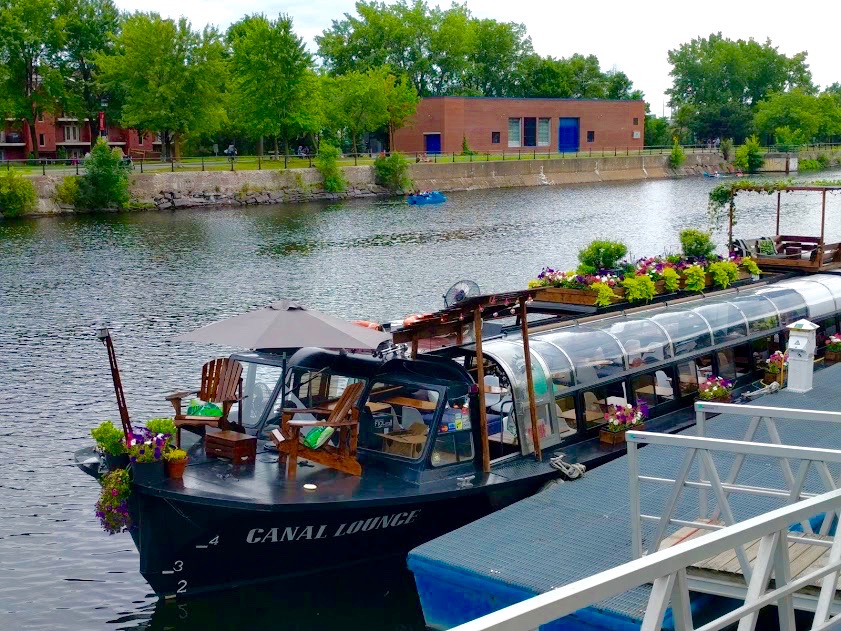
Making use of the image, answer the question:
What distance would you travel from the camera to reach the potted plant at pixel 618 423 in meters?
15.3

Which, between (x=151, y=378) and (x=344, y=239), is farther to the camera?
(x=344, y=239)

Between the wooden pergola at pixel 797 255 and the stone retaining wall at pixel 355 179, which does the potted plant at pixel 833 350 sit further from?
the stone retaining wall at pixel 355 179

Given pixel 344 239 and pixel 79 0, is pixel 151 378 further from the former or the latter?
pixel 79 0

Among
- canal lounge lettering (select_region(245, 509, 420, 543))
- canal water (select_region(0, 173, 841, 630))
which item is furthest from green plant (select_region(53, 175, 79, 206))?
canal lounge lettering (select_region(245, 509, 420, 543))

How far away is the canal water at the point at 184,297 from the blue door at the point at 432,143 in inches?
949

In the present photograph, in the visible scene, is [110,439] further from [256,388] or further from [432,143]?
[432,143]

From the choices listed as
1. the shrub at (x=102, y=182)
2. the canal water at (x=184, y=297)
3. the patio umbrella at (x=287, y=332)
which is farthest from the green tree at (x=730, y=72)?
the patio umbrella at (x=287, y=332)

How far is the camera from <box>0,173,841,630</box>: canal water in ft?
46.1

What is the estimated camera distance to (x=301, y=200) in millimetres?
75500

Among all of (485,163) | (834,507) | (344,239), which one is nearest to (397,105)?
(485,163)

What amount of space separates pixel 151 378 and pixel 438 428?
530 inches

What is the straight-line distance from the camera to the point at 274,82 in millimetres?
84938

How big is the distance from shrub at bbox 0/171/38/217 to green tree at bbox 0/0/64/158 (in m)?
22.5

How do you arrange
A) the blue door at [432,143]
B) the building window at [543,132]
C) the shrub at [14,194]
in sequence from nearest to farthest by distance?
the shrub at [14,194] < the blue door at [432,143] < the building window at [543,132]
